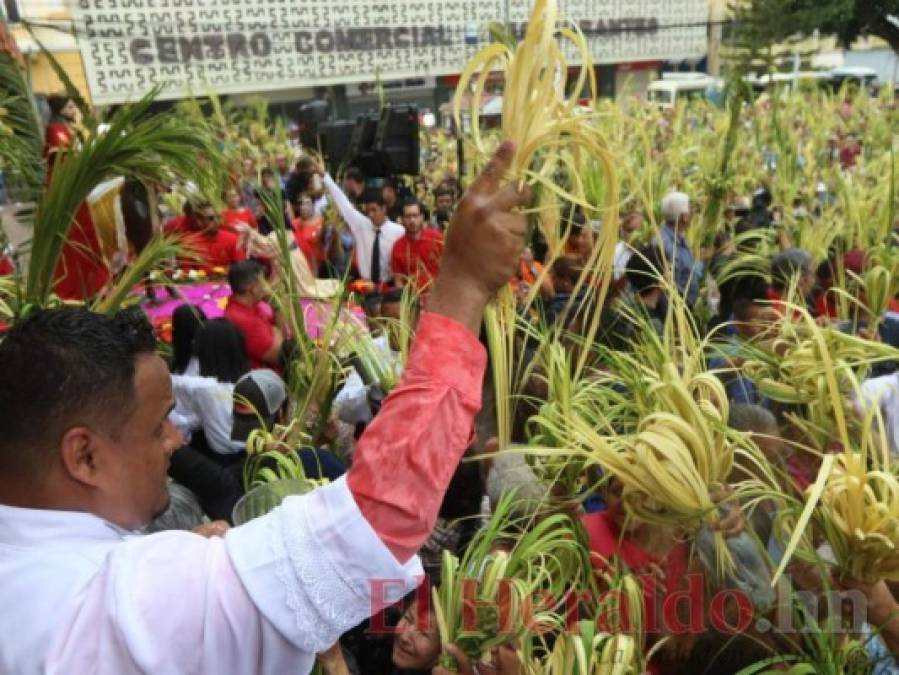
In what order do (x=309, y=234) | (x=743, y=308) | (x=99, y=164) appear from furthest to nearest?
(x=309, y=234) < (x=743, y=308) < (x=99, y=164)

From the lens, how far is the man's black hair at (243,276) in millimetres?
3549

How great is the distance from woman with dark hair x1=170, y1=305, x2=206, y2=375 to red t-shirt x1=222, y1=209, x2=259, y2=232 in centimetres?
220

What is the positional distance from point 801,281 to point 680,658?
2.47 metres

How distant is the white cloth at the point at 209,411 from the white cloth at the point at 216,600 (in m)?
1.85

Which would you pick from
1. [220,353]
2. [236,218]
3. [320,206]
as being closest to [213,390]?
[220,353]

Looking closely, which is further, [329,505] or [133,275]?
[133,275]

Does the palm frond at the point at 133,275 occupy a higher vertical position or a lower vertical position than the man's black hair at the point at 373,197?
higher

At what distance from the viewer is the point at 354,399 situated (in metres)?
2.85

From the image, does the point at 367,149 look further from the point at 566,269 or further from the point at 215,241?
the point at 566,269

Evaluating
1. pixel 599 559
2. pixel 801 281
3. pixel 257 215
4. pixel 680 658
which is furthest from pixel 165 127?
pixel 257 215

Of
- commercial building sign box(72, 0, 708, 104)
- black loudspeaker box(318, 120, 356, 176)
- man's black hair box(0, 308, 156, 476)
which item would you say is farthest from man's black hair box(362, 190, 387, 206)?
man's black hair box(0, 308, 156, 476)

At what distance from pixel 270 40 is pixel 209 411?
9.72 metres

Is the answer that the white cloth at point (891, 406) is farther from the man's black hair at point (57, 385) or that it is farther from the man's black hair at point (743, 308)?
the man's black hair at point (57, 385)

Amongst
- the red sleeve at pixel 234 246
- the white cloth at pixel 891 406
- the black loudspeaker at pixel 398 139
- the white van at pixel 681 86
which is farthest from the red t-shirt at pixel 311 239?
the white van at pixel 681 86
